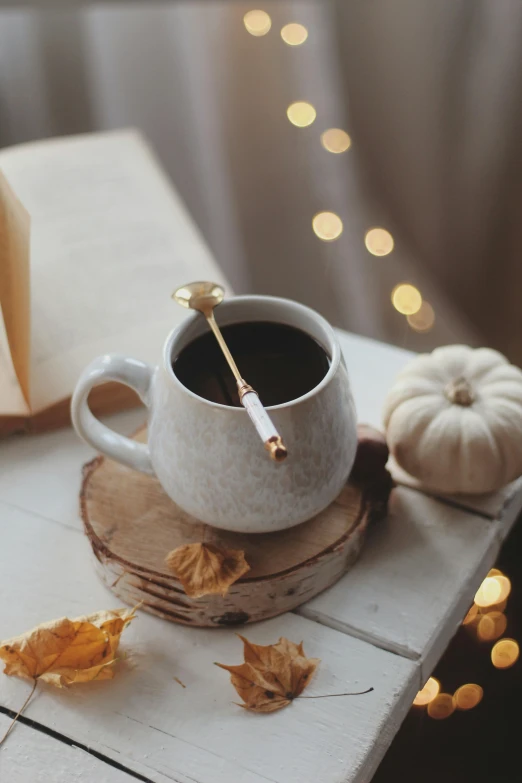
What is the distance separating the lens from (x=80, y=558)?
0.62 m

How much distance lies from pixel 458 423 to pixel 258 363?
170mm

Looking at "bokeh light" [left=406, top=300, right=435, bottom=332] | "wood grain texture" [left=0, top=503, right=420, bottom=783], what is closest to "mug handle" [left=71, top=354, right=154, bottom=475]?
"wood grain texture" [left=0, top=503, right=420, bottom=783]

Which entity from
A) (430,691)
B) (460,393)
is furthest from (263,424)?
(430,691)

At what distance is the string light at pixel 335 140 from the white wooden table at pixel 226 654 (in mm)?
1005

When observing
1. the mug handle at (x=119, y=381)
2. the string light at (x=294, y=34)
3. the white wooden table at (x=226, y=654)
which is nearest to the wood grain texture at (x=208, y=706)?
the white wooden table at (x=226, y=654)

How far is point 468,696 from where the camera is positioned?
879 millimetres

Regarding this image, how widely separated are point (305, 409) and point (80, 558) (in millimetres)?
235

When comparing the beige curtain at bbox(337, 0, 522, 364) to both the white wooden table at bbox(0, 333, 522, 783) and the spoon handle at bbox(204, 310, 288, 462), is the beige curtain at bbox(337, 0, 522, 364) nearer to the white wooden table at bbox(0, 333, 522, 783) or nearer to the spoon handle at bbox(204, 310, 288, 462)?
the white wooden table at bbox(0, 333, 522, 783)

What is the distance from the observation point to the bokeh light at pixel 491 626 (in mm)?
908

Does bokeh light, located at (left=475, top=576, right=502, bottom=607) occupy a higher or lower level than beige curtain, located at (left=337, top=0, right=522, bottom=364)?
lower

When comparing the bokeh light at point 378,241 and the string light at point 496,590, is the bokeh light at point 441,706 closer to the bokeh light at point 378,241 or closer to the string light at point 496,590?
the string light at point 496,590

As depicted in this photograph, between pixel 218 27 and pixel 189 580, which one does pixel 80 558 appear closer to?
pixel 189 580

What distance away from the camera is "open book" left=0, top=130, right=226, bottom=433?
67cm

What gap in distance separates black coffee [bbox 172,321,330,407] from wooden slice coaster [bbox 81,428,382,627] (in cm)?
11
